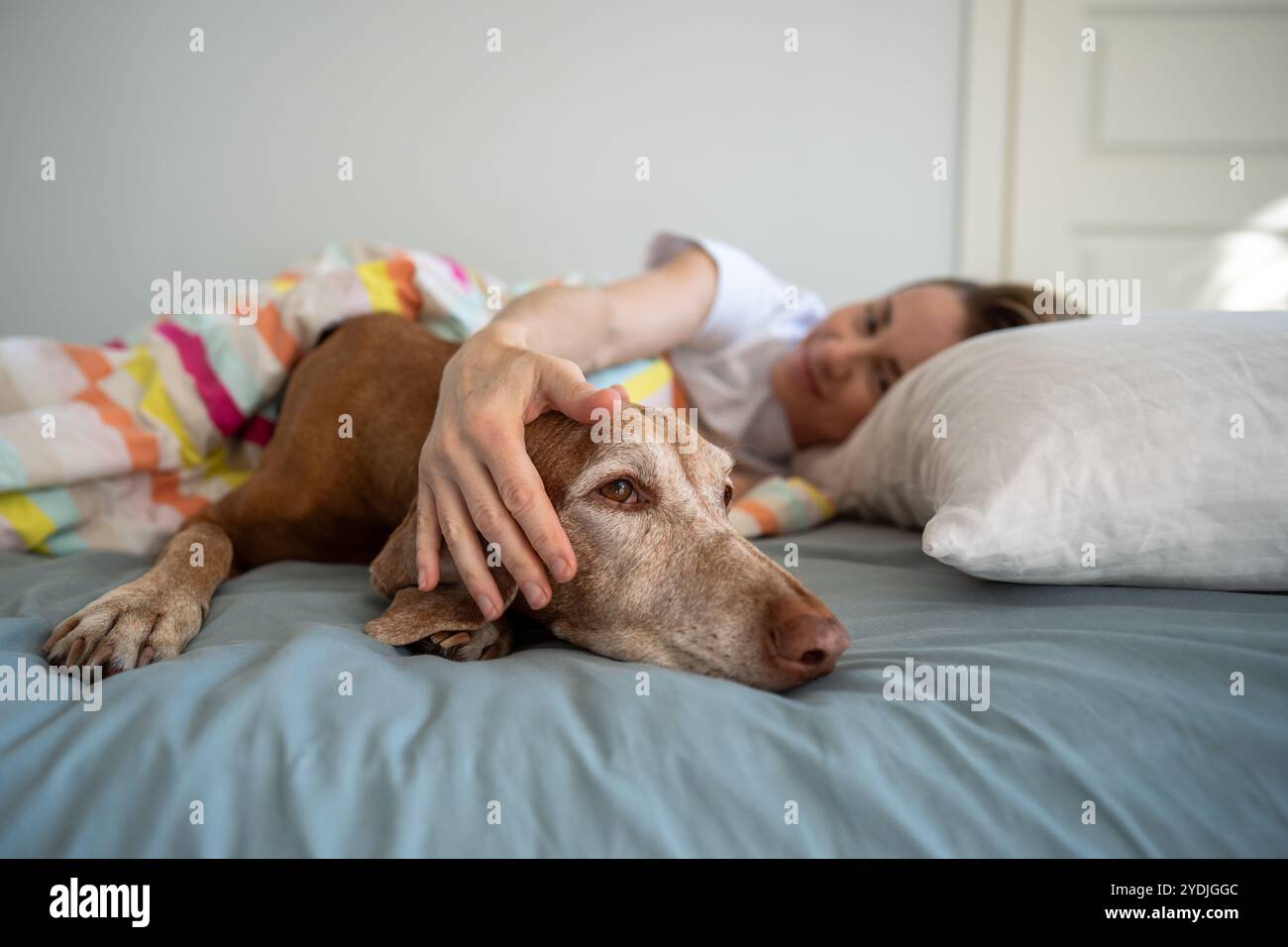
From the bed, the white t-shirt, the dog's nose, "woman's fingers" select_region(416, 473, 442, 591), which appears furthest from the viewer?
the white t-shirt

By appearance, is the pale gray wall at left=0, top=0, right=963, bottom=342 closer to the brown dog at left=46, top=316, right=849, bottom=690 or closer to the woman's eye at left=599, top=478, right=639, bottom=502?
the brown dog at left=46, top=316, right=849, bottom=690

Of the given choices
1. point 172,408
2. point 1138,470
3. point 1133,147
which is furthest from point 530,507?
point 1133,147

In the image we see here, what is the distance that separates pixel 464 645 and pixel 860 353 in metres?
1.91

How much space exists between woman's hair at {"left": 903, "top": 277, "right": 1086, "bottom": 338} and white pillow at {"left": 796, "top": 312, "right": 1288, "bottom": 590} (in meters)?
1.06

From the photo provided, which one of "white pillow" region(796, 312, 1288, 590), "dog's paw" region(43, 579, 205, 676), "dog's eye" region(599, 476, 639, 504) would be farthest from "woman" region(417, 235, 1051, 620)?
"white pillow" region(796, 312, 1288, 590)

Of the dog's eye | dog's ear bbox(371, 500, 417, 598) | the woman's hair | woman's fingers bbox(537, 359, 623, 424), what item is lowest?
dog's ear bbox(371, 500, 417, 598)

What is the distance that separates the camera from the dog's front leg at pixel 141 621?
136cm

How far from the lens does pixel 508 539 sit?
1.40 metres

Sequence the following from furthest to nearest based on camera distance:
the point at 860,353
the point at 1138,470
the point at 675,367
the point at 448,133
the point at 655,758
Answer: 1. the point at 448,133
2. the point at 675,367
3. the point at 860,353
4. the point at 1138,470
5. the point at 655,758

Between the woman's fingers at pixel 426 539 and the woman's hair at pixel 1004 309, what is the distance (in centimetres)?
199

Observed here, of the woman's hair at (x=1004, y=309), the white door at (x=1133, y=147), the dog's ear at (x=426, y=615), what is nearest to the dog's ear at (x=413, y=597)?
the dog's ear at (x=426, y=615)

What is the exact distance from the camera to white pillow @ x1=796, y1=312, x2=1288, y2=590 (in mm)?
1426

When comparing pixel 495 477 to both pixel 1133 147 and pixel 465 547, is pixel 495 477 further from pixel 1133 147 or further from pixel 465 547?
pixel 1133 147

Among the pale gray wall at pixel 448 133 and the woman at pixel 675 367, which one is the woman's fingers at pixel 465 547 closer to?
the woman at pixel 675 367
